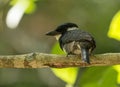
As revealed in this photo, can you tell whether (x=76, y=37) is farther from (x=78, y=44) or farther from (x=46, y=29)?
(x=46, y=29)

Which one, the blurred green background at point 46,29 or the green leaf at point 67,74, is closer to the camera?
the green leaf at point 67,74

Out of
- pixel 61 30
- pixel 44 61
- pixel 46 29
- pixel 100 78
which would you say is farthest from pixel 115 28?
pixel 46 29

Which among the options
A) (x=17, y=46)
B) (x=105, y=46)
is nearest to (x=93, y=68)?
(x=105, y=46)

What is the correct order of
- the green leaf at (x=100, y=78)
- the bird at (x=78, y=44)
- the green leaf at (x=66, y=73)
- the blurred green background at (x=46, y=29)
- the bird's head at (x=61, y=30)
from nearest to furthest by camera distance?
the green leaf at (x=100, y=78) < the green leaf at (x=66, y=73) < the bird at (x=78, y=44) < the bird's head at (x=61, y=30) < the blurred green background at (x=46, y=29)

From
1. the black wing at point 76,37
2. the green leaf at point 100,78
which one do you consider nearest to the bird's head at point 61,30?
the black wing at point 76,37

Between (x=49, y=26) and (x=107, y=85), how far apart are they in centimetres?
334

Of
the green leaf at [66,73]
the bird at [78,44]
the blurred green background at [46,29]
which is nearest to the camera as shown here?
the green leaf at [66,73]

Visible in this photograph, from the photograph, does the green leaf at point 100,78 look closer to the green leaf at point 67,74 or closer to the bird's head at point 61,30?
the green leaf at point 67,74

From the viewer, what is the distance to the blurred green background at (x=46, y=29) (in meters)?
4.48

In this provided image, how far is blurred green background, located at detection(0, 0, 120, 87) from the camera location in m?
4.48

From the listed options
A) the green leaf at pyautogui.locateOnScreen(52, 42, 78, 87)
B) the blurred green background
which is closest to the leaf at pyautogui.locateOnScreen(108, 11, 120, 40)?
the green leaf at pyautogui.locateOnScreen(52, 42, 78, 87)

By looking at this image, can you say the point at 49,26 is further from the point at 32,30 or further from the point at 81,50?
the point at 81,50

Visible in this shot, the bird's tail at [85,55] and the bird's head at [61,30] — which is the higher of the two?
the bird's tail at [85,55]

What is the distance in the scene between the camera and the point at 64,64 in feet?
6.98
